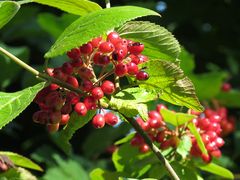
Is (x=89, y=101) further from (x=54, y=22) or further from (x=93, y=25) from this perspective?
(x=54, y=22)

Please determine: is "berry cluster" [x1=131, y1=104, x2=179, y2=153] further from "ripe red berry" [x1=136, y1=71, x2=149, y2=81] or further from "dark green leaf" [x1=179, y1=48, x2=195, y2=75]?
"dark green leaf" [x1=179, y1=48, x2=195, y2=75]

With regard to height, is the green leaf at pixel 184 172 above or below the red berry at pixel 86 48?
below

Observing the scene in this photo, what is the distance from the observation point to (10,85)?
4.07 m

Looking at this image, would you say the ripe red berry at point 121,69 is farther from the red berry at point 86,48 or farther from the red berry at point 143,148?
the red berry at point 143,148

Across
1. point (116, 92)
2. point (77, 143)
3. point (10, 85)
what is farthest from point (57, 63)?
point (116, 92)

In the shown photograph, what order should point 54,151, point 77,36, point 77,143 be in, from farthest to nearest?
point 77,143
point 54,151
point 77,36

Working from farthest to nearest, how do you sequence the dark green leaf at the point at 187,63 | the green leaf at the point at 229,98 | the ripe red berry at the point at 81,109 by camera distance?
the green leaf at the point at 229,98, the dark green leaf at the point at 187,63, the ripe red berry at the point at 81,109

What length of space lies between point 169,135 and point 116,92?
58 centimetres

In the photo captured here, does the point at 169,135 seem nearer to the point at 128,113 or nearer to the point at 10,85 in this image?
the point at 128,113

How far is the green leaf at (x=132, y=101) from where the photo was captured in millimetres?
1726

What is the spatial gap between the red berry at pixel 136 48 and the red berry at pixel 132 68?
0.04 meters

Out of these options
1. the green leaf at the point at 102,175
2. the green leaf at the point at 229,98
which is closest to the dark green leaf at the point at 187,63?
the green leaf at the point at 229,98

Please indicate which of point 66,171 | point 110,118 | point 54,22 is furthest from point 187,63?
point 110,118

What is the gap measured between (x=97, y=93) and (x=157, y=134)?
0.60 metres
